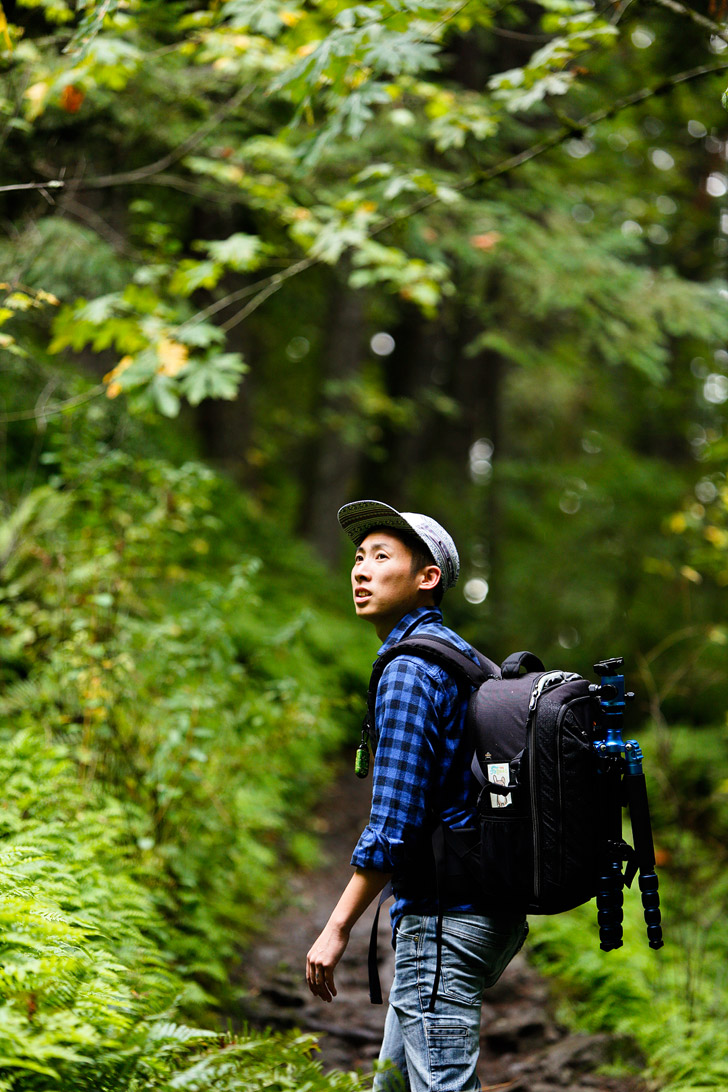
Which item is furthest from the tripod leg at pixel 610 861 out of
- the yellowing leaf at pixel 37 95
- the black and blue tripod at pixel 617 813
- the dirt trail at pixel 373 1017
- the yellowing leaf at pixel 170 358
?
the yellowing leaf at pixel 37 95

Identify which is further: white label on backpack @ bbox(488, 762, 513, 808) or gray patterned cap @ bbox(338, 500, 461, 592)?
gray patterned cap @ bbox(338, 500, 461, 592)

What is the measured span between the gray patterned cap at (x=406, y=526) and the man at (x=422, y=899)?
305mm

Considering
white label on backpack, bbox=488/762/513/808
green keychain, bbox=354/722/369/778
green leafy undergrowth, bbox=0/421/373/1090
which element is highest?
white label on backpack, bbox=488/762/513/808

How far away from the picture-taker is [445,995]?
2607mm

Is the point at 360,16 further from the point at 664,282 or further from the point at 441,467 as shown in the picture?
the point at 441,467

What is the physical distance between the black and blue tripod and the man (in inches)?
12.5

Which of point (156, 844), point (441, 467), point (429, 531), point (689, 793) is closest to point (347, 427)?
point (441, 467)

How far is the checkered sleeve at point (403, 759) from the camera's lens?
99.6 inches

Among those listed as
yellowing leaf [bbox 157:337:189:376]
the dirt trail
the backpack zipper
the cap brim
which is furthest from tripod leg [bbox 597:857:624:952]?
yellowing leaf [bbox 157:337:189:376]

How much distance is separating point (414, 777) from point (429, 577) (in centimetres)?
72

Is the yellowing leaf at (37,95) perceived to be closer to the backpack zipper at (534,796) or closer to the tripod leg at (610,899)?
the backpack zipper at (534,796)

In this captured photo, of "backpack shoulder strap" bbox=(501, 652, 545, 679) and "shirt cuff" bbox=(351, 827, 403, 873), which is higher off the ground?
"backpack shoulder strap" bbox=(501, 652, 545, 679)

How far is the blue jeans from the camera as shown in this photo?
2.58 m

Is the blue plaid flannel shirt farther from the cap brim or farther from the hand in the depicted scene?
the cap brim
